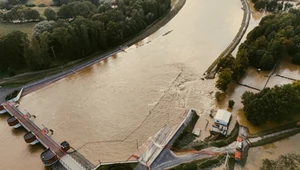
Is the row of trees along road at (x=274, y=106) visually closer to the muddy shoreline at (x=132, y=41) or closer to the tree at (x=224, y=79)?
the tree at (x=224, y=79)

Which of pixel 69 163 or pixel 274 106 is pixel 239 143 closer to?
pixel 274 106

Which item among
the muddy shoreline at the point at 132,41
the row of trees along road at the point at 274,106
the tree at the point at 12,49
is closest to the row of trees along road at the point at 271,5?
the muddy shoreline at the point at 132,41

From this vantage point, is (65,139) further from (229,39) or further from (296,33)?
(296,33)

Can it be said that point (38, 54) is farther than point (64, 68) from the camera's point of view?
No

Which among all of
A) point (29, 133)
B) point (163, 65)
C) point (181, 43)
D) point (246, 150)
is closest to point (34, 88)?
point (29, 133)

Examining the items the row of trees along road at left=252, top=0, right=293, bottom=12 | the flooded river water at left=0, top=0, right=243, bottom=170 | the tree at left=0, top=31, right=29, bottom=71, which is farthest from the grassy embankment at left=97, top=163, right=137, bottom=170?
the row of trees along road at left=252, top=0, right=293, bottom=12

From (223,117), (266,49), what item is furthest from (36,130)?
(266,49)

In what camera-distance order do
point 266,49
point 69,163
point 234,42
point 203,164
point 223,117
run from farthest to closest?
point 234,42 < point 266,49 < point 223,117 < point 69,163 < point 203,164
